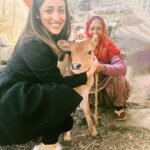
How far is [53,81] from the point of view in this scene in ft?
3.62

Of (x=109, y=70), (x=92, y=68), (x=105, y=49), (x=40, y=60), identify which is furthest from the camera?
(x=105, y=49)

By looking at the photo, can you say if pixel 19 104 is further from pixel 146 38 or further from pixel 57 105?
pixel 146 38

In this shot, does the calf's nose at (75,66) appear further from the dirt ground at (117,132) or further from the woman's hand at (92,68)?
the dirt ground at (117,132)

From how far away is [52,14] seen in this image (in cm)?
112

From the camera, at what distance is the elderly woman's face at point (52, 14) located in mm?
1107

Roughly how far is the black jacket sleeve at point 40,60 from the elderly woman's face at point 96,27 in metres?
0.36

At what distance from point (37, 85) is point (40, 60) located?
10 cm

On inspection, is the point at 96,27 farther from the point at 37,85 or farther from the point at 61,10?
the point at 37,85

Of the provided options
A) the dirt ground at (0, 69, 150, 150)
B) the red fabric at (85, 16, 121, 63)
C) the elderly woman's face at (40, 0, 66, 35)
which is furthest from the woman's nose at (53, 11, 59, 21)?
the dirt ground at (0, 69, 150, 150)

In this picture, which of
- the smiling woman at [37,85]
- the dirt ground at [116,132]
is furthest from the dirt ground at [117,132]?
the smiling woman at [37,85]

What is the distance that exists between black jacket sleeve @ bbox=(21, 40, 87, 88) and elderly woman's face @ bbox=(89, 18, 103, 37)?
364mm

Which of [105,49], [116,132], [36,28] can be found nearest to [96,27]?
[105,49]

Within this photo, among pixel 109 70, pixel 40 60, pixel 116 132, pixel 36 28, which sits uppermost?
pixel 36 28

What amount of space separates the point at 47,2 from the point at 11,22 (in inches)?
22.5
